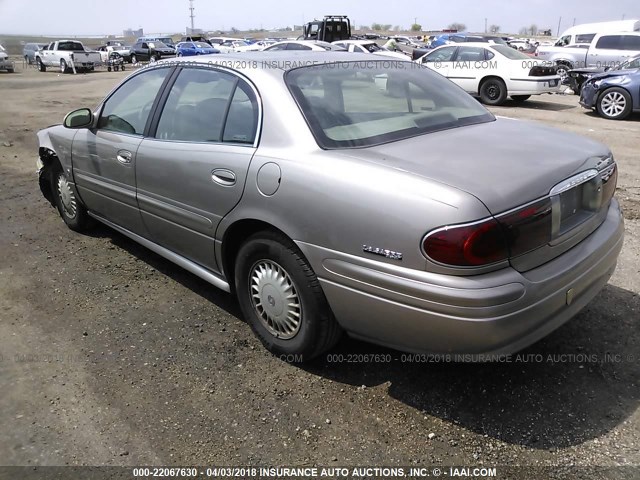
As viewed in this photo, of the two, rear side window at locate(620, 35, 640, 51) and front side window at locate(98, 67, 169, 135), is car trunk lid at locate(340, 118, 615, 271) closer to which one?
front side window at locate(98, 67, 169, 135)

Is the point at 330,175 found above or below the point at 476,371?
above

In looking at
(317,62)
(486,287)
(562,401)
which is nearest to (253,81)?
(317,62)

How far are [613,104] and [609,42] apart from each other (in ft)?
21.3

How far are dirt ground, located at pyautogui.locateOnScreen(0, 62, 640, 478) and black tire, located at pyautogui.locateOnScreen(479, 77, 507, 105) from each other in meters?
10.6

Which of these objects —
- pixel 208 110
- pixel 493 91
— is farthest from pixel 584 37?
pixel 208 110

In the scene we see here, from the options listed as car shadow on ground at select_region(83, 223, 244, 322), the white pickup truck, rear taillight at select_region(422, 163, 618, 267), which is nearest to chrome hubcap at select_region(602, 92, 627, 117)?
rear taillight at select_region(422, 163, 618, 267)

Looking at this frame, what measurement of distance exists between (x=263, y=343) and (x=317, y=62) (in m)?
1.70

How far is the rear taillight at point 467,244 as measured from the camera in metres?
2.15

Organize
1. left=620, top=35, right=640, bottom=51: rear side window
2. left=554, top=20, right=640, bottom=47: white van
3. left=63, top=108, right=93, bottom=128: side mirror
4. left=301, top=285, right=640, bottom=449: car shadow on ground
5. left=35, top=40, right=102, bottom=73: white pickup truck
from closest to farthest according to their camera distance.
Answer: left=301, top=285, right=640, bottom=449: car shadow on ground
left=63, top=108, right=93, bottom=128: side mirror
left=620, top=35, right=640, bottom=51: rear side window
left=554, top=20, right=640, bottom=47: white van
left=35, top=40, right=102, bottom=73: white pickup truck

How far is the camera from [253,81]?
3.04 m

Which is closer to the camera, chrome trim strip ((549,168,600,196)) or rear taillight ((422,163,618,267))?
rear taillight ((422,163,618,267))

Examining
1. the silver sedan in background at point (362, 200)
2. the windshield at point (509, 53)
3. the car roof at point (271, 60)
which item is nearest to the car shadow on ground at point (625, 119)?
the windshield at point (509, 53)

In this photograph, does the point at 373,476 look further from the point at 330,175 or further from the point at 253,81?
the point at 253,81

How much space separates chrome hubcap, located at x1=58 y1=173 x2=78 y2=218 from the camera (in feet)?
15.8
